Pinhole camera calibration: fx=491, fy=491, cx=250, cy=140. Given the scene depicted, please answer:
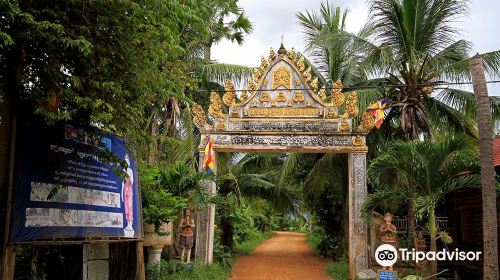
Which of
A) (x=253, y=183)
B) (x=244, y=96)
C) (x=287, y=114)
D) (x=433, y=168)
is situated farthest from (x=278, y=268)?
(x=433, y=168)

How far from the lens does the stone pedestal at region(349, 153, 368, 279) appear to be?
1286cm

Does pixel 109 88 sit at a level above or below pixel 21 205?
above

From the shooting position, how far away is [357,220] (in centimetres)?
1300

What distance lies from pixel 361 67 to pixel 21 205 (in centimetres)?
1042

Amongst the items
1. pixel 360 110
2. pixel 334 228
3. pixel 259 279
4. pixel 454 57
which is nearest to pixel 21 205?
pixel 259 279

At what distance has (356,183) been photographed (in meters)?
13.2

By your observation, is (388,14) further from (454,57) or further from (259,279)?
(259,279)

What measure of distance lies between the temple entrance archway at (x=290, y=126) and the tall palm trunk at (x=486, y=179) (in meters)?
5.28

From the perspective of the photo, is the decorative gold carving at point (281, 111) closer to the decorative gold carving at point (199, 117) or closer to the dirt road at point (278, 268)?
the decorative gold carving at point (199, 117)

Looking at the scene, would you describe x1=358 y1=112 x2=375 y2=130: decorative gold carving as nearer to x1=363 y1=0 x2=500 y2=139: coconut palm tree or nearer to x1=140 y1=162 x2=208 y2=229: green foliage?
x1=363 y1=0 x2=500 y2=139: coconut palm tree

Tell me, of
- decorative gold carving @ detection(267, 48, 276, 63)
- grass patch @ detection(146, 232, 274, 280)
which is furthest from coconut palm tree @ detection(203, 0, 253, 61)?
grass patch @ detection(146, 232, 274, 280)

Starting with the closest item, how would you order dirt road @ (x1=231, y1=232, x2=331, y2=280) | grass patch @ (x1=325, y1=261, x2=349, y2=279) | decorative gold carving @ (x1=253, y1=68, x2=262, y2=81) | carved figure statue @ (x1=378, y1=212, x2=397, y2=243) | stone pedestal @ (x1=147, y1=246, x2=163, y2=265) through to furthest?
stone pedestal @ (x1=147, y1=246, x2=163, y2=265) < carved figure statue @ (x1=378, y1=212, x2=397, y2=243) < decorative gold carving @ (x1=253, y1=68, x2=262, y2=81) < grass patch @ (x1=325, y1=261, x2=349, y2=279) < dirt road @ (x1=231, y1=232, x2=331, y2=280)

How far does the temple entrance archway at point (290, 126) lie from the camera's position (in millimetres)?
13133

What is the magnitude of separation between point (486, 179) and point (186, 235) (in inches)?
306
